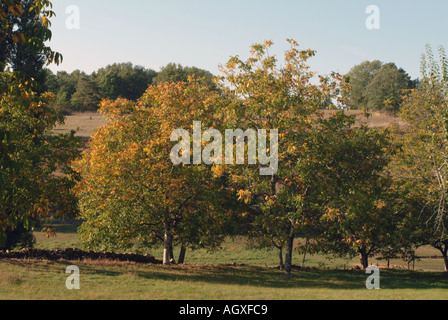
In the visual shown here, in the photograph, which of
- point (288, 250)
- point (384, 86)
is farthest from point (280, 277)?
point (384, 86)

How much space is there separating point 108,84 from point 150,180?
107 meters

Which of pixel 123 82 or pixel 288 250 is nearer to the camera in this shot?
pixel 288 250

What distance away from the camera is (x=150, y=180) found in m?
26.8

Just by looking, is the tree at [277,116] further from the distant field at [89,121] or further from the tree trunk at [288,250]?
the distant field at [89,121]

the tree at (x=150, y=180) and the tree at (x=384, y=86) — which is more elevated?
the tree at (x=384, y=86)

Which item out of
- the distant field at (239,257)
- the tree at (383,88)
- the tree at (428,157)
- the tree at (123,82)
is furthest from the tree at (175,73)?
the tree at (428,157)

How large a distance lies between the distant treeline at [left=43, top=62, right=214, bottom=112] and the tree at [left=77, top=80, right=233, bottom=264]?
89.1m

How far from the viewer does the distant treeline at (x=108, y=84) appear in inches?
4779

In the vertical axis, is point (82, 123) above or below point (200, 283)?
above

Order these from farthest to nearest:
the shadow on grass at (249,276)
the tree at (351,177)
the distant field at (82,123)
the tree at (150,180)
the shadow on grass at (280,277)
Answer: the distant field at (82,123)
the tree at (150,180)
the shadow on grass at (280,277)
the shadow on grass at (249,276)
the tree at (351,177)

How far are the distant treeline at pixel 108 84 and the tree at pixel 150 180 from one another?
8907cm

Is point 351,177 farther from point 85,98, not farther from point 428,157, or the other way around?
point 85,98

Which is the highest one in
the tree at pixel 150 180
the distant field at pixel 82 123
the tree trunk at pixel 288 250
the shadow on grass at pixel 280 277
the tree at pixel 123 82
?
the tree at pixel 123 82
